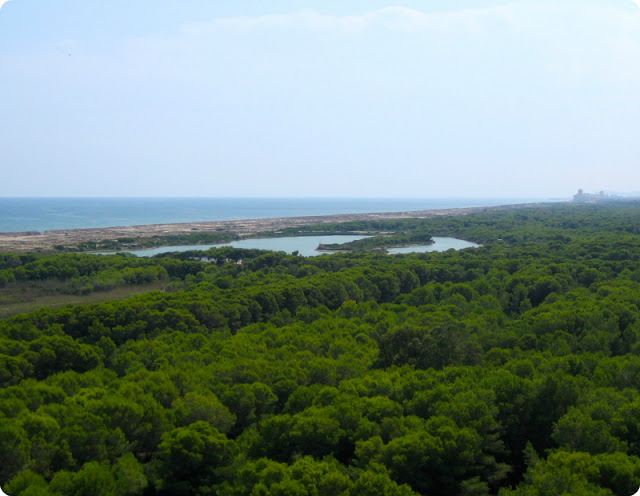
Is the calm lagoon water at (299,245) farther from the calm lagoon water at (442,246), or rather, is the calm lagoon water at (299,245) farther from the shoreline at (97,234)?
the shoreline at (97,234)

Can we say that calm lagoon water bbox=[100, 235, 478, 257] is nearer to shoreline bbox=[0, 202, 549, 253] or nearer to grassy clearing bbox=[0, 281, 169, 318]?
shoreline bbox=[0, 202, 549, 253]

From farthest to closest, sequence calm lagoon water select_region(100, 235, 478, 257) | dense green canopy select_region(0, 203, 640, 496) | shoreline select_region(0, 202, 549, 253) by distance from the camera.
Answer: calm lagoon water select_region(100, 235, 478, 257)
shoreline select_region(0, 202, 549, 253)
dense green canopy select_region(0, 203, 640, 496)

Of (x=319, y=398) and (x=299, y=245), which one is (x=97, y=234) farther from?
(x=319, y=398)

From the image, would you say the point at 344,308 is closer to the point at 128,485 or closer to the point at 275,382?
the point at 275,382

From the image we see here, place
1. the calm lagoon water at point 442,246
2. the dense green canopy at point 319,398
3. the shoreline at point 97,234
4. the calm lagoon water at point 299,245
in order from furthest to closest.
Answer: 1. the calm lagoon water at point 442,246
2. the calm lagoon water at point 299,245
3. the shoreline at point 97,234
4. the dense green canopy at point 319,398

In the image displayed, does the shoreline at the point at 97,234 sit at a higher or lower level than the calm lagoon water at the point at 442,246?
higher

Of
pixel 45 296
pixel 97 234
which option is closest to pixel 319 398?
pixel 45 296

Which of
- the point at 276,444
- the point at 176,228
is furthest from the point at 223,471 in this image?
the point at 176,228

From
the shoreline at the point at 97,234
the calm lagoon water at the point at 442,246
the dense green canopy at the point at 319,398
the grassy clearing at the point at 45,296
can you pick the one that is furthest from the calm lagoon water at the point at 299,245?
the dense green canopy at the point at 319,398

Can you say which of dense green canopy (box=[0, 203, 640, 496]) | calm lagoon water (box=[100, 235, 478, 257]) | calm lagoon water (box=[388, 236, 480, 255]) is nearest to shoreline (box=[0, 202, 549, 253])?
calm lagoon water (box=[100, 235, 478, 257])
